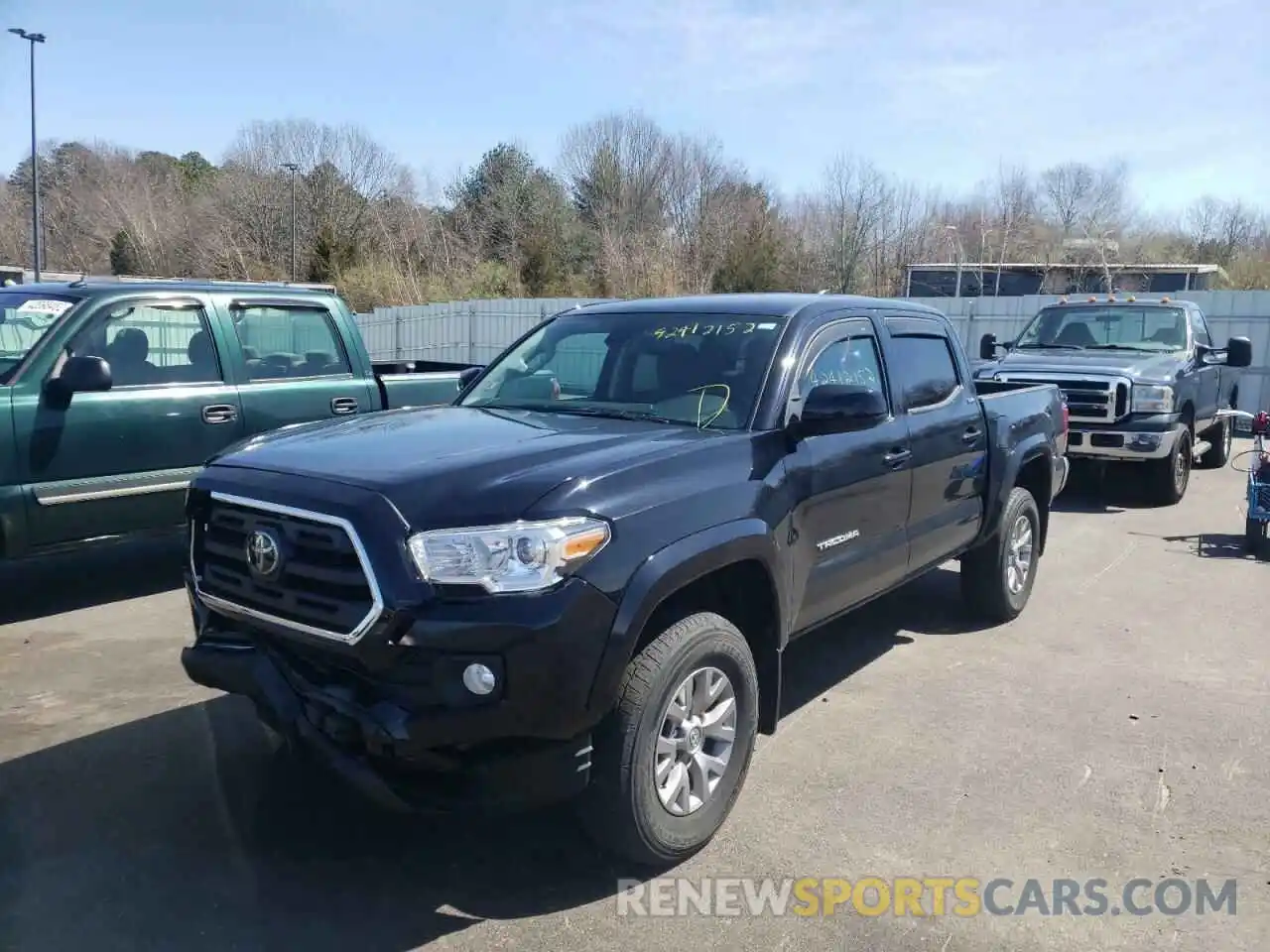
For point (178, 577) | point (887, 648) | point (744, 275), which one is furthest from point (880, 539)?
point (744, 275)

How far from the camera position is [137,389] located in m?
6.40

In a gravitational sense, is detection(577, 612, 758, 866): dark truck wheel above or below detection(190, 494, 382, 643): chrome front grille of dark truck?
below

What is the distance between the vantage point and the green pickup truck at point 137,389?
591 centimetres

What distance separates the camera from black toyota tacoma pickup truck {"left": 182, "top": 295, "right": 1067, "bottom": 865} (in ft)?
9.82

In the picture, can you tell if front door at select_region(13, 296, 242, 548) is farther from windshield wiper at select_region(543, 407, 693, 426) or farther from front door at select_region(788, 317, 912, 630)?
front door at select_region(788, 317, 912, 630)

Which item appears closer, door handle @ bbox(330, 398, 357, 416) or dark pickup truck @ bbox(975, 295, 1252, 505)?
door handle @ bbox(330, 398, 357, 416)

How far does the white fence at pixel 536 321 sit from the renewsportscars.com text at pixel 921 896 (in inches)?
438

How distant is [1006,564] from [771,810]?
2968mm

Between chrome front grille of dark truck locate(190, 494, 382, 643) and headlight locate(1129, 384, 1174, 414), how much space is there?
30.5 ft

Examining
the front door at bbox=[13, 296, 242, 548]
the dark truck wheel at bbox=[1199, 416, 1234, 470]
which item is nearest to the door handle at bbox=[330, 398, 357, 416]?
the front door at bbox=[13, 296, 242, 548]

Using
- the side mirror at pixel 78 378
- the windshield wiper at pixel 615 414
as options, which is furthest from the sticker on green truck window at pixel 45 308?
the windshield wiper at pixel 615 414

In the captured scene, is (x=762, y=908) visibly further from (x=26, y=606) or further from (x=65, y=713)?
(x=26, y=606)

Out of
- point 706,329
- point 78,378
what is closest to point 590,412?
point 706,329

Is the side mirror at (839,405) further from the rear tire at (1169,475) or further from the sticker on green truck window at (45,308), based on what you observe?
the rear tire at (1169,475)
